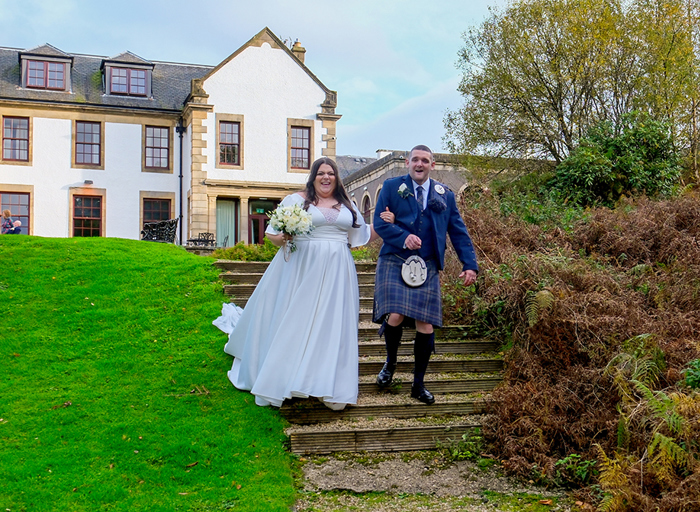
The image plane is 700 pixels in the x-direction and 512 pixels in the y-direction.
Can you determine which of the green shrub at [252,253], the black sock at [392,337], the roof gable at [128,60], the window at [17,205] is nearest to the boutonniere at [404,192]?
the black sock at [392,337]

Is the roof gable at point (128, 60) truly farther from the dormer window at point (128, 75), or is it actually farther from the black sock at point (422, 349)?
the black sock at point (422, 349)

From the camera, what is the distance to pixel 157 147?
92.9 feet

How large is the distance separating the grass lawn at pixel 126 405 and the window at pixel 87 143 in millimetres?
19139

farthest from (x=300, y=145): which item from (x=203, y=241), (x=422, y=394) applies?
(x=422, y=394)

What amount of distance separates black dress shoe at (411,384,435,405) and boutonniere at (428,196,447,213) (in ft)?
5.13

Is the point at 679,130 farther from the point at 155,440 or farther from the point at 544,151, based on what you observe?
the point at 155,440

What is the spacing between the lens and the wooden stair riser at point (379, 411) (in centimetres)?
577

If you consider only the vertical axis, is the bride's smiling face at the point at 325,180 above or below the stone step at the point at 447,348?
above

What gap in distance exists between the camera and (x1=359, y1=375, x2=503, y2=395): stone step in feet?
20.6

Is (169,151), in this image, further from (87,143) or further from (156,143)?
(87,143)

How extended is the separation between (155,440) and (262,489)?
44.2 inches

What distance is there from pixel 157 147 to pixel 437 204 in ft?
80.6

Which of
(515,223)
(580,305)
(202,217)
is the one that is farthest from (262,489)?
(202,217)

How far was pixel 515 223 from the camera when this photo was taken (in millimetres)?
10391
